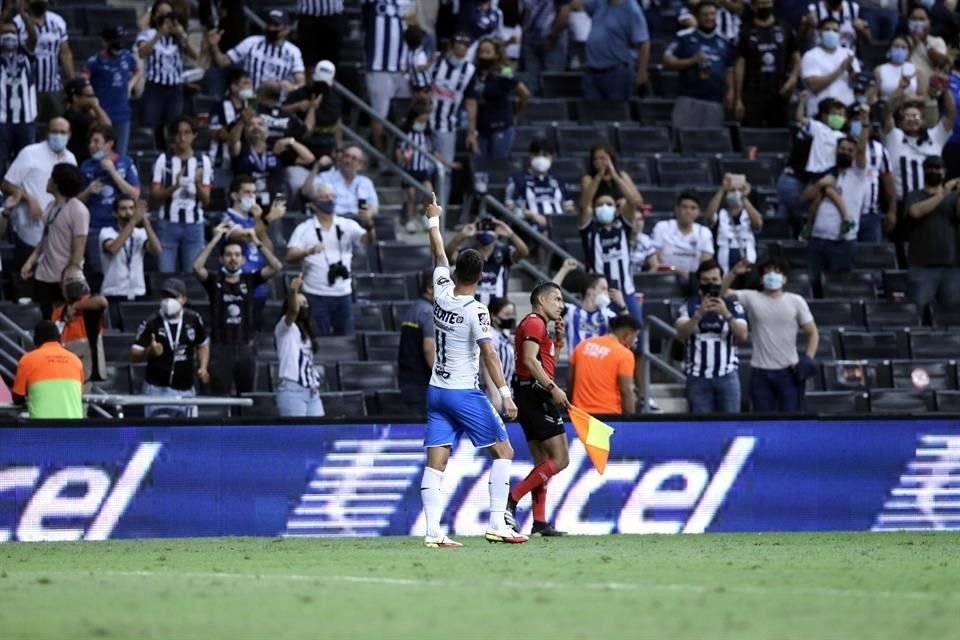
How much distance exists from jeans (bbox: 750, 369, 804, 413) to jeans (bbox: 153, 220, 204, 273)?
593 cm

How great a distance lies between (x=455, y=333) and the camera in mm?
14188

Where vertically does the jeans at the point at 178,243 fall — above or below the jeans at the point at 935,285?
above

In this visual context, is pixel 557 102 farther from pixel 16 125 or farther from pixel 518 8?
pixel 16 125

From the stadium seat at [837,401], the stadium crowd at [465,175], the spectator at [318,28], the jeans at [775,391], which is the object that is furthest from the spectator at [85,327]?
the stadium seat at [837,401]

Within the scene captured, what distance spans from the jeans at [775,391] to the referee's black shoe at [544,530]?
4.58 m

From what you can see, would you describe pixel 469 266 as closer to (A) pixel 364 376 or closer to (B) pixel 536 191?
(A) pixel 364 376

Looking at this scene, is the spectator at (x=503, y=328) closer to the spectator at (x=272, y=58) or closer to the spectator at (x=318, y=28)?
the spectator at (x=272, y=58)

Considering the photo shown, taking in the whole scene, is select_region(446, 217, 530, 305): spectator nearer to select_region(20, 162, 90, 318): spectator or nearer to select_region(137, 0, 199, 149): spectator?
select_region(20, 162, 90, 318): spectator

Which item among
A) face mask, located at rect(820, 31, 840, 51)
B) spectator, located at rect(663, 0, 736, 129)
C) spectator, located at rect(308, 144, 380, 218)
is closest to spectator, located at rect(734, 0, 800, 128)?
spectator, located at rect(663, 0, 736, 129)

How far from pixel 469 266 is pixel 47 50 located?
10162 millimetres

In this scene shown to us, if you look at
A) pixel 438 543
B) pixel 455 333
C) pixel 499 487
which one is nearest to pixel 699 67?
pixel 499 487

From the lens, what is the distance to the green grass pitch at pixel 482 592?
366 inches

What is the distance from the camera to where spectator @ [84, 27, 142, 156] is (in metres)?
22.1

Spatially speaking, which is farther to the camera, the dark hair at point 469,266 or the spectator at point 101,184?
the spectator at point 101,184
